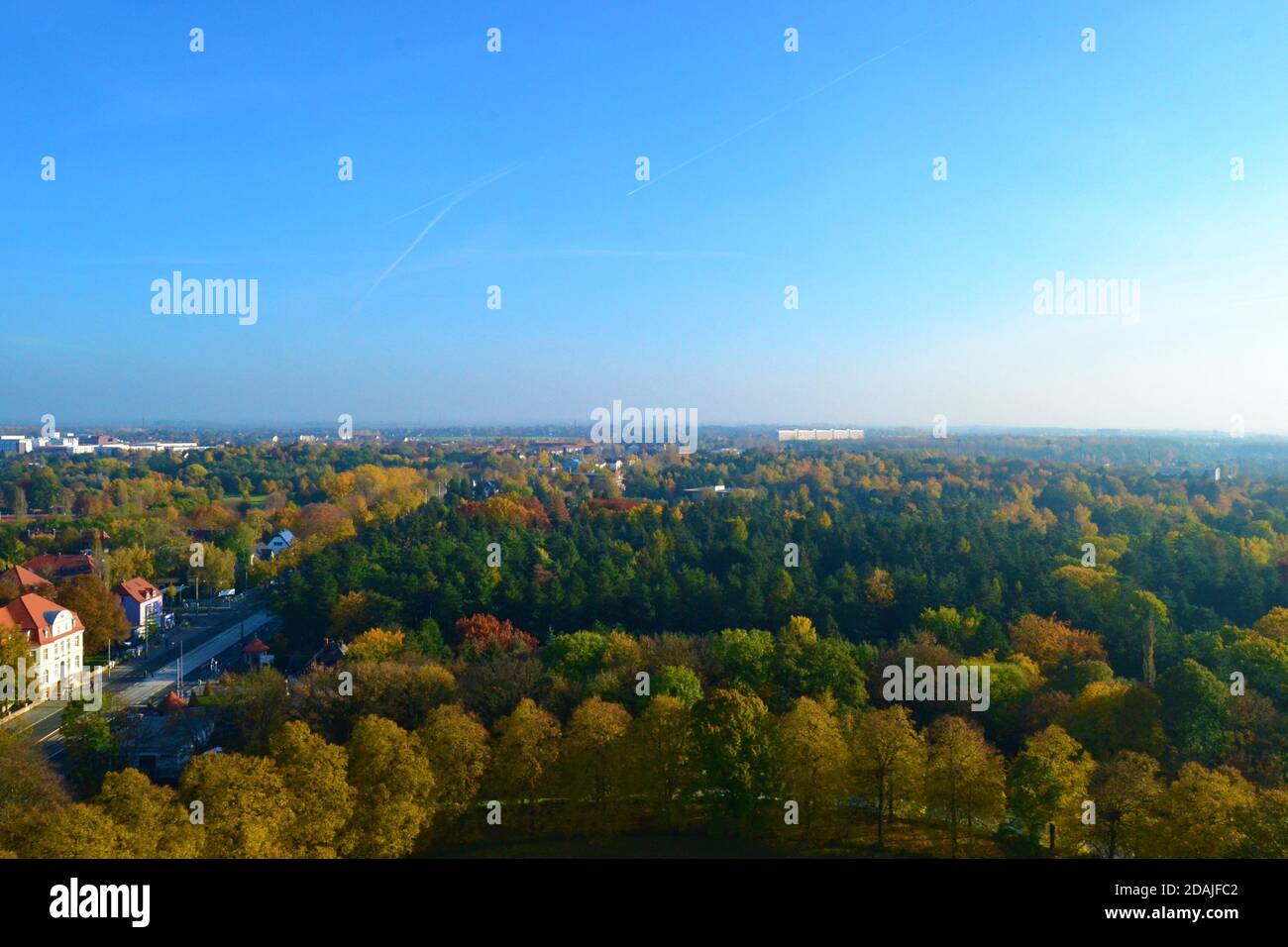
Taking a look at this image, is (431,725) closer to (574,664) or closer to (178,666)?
(574,664)

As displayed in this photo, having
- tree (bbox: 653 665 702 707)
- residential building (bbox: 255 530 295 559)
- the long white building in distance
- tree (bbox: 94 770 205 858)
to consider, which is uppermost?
the long white building in distance

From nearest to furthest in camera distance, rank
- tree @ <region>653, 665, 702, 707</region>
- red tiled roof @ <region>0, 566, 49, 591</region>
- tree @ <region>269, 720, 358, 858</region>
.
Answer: tree @ <region>269, 720, 358, 858</region>, tree @ <region>653, 665, 702, 707</region>, red tiled roof @ <region>0, 566, 49, 591</region>

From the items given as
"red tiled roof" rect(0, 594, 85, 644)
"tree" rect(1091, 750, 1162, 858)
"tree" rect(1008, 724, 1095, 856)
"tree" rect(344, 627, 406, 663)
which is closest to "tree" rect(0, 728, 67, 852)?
"tree" rect(344, 627, 406, 663)

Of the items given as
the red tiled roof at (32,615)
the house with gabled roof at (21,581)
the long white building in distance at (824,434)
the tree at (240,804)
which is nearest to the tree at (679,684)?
the tree at (240,804)

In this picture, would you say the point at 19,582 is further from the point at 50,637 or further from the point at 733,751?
the point at 733,751

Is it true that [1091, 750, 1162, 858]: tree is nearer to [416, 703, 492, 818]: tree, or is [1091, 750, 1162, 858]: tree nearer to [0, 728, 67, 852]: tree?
[416, 703, 492, 818]: tree

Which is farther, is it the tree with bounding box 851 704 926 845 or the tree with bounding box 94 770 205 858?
the tree with bounding box 851 704 926 845
